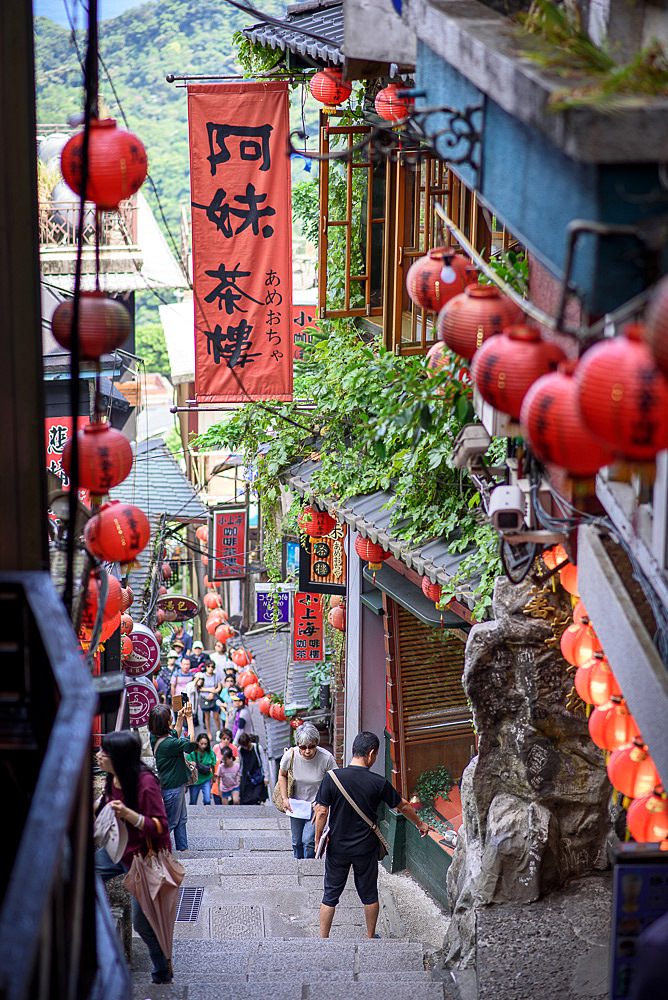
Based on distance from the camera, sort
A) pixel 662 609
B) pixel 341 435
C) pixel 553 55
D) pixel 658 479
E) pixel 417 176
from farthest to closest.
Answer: pixel 341 435 → pixel 417 176 → pixel 662 609 → pixel 553 55 → pixel 658 479

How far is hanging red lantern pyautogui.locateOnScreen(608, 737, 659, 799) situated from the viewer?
7.12m

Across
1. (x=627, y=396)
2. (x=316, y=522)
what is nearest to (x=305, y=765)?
(x=316, y=522)

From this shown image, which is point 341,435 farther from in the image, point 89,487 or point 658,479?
point 658,479

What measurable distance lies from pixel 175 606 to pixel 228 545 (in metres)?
2.21

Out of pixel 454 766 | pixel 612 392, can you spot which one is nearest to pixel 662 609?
pixel 612 392

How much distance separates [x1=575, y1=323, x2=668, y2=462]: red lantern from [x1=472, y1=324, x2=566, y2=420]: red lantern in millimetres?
1721

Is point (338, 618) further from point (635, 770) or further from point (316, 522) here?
point (635, 770)

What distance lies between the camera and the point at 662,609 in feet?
20.9

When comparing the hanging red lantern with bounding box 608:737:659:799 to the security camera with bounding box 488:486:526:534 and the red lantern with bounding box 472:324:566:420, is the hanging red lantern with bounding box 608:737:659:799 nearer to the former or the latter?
the security camera with bounding box 488:486:526:534

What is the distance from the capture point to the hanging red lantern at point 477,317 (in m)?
7.10

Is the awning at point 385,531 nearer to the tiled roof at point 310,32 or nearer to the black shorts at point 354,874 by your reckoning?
the black shorts at point 354,874

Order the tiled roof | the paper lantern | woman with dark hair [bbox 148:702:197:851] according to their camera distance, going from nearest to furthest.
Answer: the paper lantern → woman with dark hair [bbox 148:702:197:851] → the tiled roof

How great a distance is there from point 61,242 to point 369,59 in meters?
22.0

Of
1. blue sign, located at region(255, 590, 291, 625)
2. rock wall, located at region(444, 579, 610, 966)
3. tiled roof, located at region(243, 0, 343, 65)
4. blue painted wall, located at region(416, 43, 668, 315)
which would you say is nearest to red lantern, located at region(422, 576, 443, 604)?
rock wall, located at region(444, 579, 610, 966)
